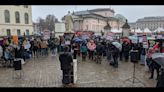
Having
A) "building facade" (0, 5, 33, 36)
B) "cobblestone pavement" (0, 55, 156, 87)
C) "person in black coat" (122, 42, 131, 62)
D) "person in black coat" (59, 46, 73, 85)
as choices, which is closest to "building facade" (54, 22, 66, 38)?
"person in black coat" (122, 42, 131, 62)

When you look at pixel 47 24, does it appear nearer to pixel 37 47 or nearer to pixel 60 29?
pixel 60 29

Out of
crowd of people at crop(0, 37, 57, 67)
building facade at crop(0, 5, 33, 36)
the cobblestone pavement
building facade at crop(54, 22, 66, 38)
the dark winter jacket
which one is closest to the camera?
the dark winter jacket

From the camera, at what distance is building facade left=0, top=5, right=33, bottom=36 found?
40.5 metres

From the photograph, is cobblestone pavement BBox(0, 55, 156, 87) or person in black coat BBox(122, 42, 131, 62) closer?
cobblestone pavement BBox(0, 55, 156, 87)

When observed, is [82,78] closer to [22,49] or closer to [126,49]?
[22,49]

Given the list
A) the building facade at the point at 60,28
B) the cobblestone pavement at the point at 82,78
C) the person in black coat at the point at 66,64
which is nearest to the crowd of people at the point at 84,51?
the person in black coat at the point at 66,64

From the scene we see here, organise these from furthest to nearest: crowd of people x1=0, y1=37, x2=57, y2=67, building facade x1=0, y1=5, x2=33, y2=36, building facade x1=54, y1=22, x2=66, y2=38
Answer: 1. building facade x1=0, y1=5, x2=33, y2=36
2. building facade x1=54, y1=22, x2=66, y2=38
3. crowd of people x1=0, y1=37, x2=57, y2=67

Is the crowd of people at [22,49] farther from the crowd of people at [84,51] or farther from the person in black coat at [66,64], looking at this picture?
the person in black coat at [66,64]

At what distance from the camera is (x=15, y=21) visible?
43375 mm

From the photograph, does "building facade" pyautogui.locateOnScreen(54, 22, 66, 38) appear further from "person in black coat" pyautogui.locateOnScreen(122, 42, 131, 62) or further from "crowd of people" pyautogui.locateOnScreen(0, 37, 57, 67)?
"person in black coat" pyautogui.locateOnScreen(122, 42, 131, 62)
